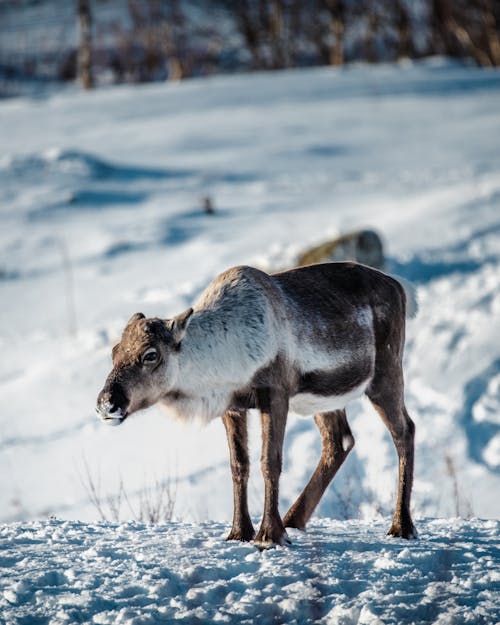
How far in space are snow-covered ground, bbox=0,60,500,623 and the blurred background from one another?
4 centimetres

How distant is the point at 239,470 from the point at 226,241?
34.2 ft

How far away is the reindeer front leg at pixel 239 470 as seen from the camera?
4.82 meters

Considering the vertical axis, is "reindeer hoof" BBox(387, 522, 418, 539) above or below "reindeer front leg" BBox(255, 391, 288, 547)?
below

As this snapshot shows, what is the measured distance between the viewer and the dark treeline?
3506cm

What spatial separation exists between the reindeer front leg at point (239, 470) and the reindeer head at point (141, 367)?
1.69 feet

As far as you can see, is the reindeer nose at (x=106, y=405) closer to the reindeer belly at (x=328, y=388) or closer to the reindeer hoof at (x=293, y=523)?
the reindeer belly at (x=328, y=388)

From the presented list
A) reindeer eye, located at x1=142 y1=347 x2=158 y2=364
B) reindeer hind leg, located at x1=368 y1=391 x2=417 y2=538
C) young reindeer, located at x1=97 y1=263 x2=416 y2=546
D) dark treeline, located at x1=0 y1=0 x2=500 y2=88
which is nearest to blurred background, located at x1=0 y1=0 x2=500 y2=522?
young reindeer, located at x1=97 y1=263 x2=416 y2=546

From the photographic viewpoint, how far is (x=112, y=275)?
47.2ft

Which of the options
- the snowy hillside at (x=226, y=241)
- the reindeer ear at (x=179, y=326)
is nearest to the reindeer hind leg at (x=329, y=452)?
Result: the snowy hillside at (x=226, y=241)

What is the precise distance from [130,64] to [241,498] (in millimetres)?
33561

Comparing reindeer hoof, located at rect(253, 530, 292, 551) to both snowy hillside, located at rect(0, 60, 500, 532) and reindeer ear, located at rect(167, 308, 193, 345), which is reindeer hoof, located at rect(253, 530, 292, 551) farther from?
reindeer ear, located at rect(167, 308, 193, 345)

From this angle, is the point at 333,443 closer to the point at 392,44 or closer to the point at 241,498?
the point at 241,498

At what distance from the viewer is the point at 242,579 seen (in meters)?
4.08

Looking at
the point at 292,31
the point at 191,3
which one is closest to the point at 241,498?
the point at 292,31
